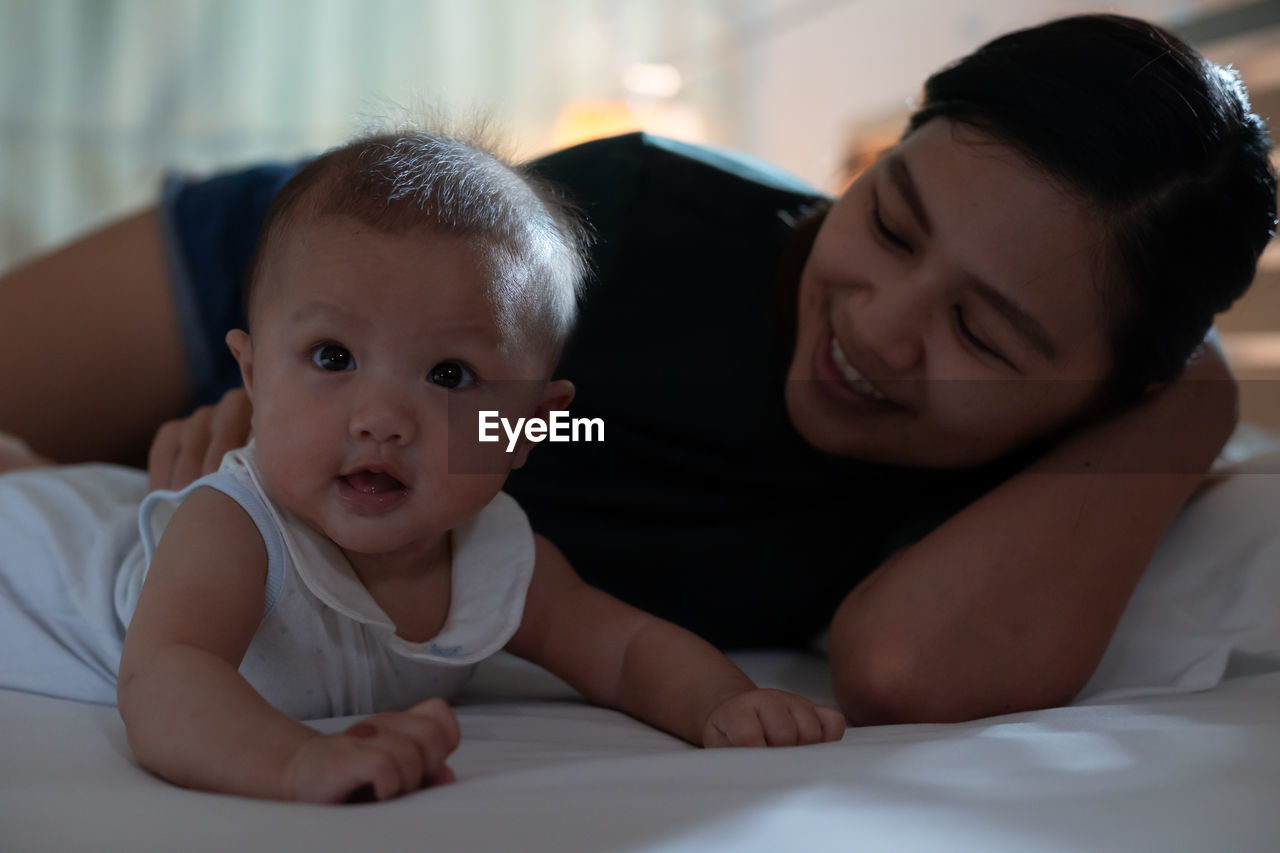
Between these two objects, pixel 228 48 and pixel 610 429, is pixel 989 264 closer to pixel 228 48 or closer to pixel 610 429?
pixel 610 429

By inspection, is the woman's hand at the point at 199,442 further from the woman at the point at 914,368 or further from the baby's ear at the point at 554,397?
the baby's ear at the point at 554,397

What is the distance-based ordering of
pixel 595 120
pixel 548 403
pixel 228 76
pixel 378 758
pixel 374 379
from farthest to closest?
1. pixel 595 120
2. pixel 228 76
3. pixel 548 403
4. pixel 374 379
5. pixel 378 758

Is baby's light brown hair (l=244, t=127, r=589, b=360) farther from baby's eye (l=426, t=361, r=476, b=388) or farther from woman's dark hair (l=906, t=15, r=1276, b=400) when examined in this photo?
woman's dark hair (l=906, t=15, r=1276, b=400)

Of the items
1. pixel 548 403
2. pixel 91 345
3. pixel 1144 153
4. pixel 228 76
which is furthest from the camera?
pixel 228 76

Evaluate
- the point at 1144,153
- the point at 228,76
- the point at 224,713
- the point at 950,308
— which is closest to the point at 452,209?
the point at 224,713

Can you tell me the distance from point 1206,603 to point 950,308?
1.11 ft

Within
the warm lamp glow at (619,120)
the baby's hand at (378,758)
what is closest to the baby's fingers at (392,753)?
the baby's hand at (378,758)

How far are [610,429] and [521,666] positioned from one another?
0.25 m

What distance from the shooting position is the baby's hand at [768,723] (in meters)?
0.59

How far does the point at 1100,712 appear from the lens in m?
0.64

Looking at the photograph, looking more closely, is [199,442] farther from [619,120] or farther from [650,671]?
[619,120]

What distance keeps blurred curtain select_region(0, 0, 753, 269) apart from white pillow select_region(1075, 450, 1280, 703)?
1862mm

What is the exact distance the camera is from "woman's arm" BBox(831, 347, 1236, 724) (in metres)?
0.73

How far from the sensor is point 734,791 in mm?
455
